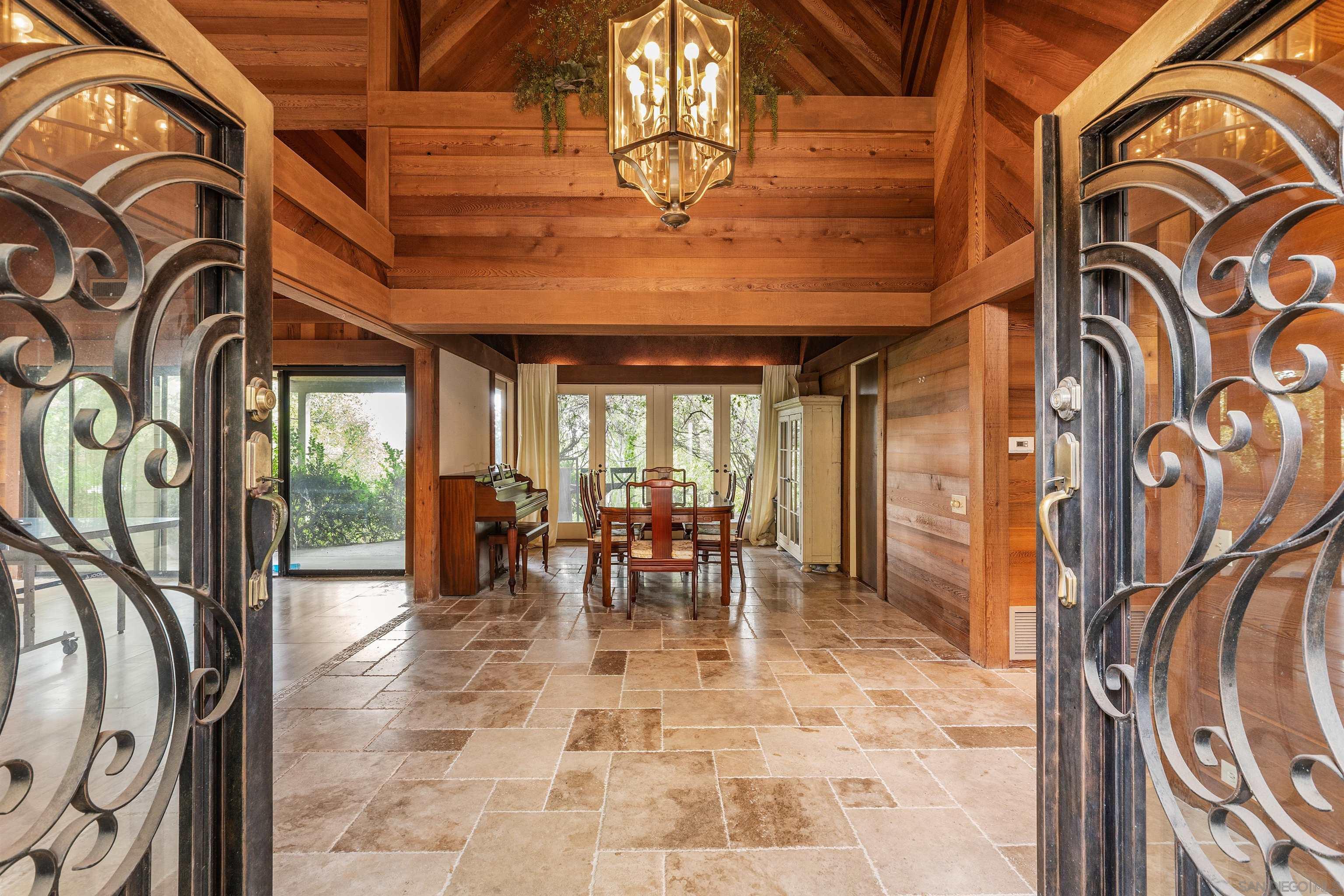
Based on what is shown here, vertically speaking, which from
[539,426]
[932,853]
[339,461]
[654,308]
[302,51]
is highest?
[302,51]

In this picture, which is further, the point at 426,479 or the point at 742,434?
the point at 742,434

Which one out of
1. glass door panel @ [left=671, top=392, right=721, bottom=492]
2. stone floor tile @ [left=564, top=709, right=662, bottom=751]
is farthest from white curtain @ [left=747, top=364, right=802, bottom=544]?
stone floor tile @ [left=564, top=709, right=662, bottom=751]

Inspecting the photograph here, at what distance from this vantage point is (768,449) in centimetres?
773

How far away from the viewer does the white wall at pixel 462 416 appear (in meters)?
5.08

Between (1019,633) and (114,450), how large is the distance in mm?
3876

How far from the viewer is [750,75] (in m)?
3.95

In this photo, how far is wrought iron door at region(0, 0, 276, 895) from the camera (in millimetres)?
811

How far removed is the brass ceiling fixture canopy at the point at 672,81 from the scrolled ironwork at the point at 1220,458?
4.54 feet

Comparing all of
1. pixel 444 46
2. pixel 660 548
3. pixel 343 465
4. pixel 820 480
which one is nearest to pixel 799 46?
pixel 444 46

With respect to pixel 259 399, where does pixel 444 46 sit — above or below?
A: above

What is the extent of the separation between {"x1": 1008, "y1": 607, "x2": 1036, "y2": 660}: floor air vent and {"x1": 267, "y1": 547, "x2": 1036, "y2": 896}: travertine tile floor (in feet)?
0.69

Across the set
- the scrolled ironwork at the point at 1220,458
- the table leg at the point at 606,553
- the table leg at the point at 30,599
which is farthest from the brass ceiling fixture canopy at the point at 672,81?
the table leg at the point at 606,553

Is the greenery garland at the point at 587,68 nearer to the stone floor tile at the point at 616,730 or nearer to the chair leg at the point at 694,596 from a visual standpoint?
the chair leg at the point at 694,596

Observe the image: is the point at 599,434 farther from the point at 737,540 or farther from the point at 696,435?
the point at 737,540
